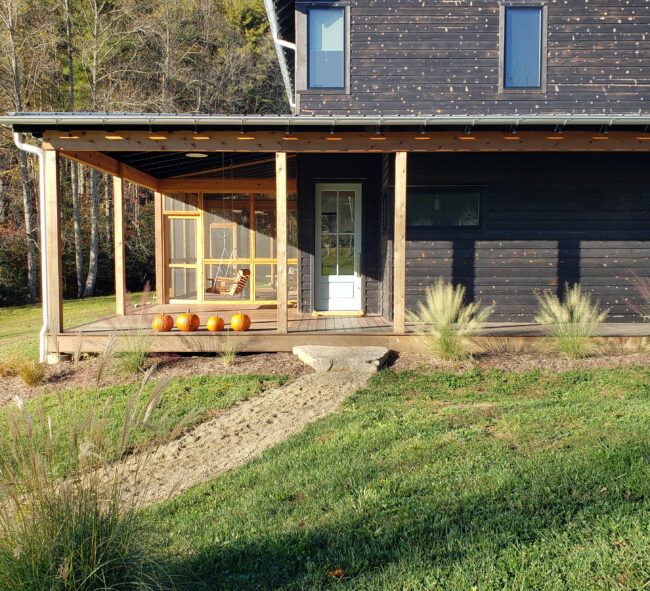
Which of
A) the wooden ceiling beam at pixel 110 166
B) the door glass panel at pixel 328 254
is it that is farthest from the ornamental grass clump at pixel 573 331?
the wooden ceiling beam at pixel 110 166

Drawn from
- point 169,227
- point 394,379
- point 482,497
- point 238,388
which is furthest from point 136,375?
point 169,227

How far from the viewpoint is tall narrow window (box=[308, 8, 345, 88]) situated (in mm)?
9766

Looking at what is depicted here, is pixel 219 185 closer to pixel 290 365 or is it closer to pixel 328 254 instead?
pixel 328 254

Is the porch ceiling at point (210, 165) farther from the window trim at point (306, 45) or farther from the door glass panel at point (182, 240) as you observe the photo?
the window trim at point (306, 45)

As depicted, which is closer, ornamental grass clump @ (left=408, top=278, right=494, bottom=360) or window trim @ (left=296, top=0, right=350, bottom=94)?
ornamental grass clump @ (left=408, top=278, right=494, bottom=360)

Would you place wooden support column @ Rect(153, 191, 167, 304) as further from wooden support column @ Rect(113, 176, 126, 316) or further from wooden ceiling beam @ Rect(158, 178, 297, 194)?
wooden support column @ Rect(113, 176, 126, 316)

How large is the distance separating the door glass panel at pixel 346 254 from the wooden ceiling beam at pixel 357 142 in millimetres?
2860

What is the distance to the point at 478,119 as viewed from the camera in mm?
7207

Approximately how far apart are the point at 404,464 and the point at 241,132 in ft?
16.6

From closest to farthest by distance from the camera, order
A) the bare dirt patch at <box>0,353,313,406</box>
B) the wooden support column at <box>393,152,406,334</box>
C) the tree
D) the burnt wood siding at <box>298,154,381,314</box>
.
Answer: the bare dirt patch at <box>0,353,313,406</box>
the wooden support column at <box>393,152,406,334</box>
the burnt wood siding at <box>298,154,381,314</box>
the tree

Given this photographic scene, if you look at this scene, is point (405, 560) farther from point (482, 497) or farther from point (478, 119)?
point (478, 119)

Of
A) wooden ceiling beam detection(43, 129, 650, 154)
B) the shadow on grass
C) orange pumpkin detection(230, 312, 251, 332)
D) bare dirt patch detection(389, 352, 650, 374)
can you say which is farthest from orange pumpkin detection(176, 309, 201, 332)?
the shadow on grass

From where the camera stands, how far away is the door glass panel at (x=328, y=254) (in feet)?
34.4

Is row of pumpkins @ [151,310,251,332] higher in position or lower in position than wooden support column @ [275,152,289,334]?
lower
